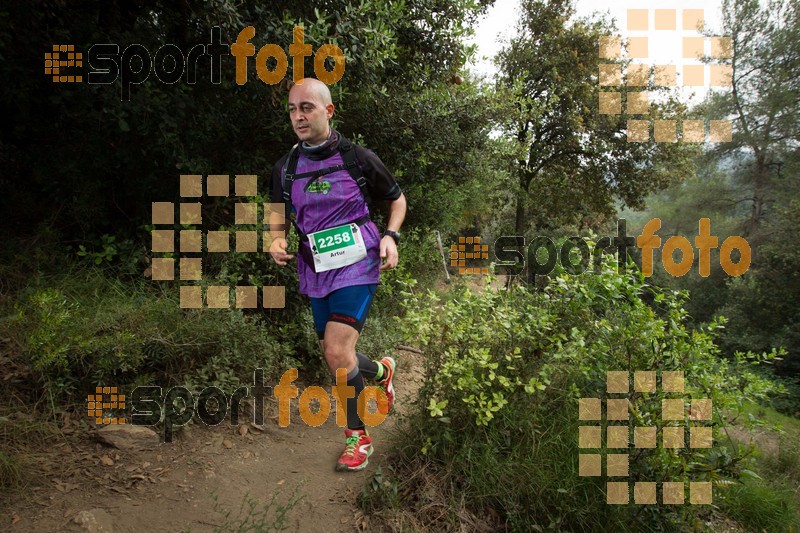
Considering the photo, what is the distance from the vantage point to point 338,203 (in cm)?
317

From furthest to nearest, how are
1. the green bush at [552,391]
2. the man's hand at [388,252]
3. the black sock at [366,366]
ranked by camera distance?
the black sock at [366,366] < the man's hand at [388,252] < the green bush at [552,391]

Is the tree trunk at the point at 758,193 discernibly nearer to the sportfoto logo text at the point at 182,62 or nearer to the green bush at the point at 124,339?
the sportfoto logo text at the point at 182,62

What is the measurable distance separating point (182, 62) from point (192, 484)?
3849 mm

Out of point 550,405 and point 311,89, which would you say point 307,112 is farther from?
point 550,405

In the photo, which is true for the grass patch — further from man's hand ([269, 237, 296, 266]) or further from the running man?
man's hand ([269, 237, 296, 266])

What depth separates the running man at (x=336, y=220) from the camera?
124 inches

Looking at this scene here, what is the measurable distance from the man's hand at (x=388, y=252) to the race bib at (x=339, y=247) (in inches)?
5.9

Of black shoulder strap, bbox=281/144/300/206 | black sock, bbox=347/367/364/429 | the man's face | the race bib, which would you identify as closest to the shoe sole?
black sock, bbox=347/367/364/429

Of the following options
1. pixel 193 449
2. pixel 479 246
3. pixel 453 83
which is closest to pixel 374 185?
pixel 193 449

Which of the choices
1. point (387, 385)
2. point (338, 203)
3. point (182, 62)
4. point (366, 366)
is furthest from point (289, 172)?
point (182, 62)

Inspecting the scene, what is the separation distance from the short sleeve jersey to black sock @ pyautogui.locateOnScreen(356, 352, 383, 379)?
0.63 metres

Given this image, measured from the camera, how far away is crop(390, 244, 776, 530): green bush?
2.96 metres

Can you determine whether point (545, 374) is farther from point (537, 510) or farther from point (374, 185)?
point (374, 185)

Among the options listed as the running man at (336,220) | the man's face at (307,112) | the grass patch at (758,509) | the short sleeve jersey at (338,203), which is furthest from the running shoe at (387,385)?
the grass patch at (758,509)
